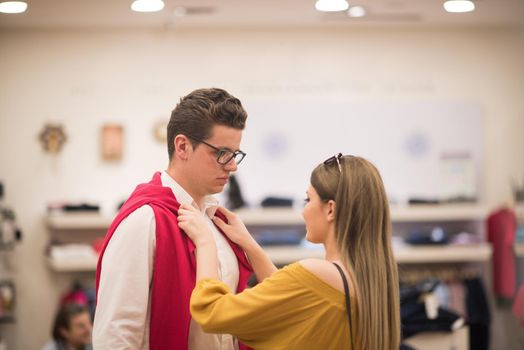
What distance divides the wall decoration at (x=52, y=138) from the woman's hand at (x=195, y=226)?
4.66 metres

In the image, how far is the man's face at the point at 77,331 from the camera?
5.16 meters

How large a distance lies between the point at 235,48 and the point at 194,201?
4574 millimetres

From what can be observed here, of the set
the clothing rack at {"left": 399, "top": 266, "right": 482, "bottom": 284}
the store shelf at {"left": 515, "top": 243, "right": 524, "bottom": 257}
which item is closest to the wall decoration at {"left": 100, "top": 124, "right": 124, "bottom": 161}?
the clothing rack at {"left": 399, "top": 266, "right": 482, "bottom": 284}

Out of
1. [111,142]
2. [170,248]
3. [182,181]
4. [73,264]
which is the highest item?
[111,142]

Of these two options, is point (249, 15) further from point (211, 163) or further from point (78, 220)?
point (211, 163)

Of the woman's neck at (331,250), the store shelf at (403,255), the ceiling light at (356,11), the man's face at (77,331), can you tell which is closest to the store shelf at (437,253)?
the store shelf at (403,255)

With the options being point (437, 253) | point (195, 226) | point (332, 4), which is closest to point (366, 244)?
point (195, 226)

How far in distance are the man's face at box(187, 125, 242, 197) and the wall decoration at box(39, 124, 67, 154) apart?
459cm

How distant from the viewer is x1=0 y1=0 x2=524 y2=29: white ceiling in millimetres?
5938

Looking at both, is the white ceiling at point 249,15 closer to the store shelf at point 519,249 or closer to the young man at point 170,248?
the store shelf at point 519,249

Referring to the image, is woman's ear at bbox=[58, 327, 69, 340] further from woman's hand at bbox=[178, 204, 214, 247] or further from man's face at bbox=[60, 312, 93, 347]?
woman's hand at bbox=[178, 204, 214, 247]

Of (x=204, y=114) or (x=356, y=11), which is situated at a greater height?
(x=356, y=11)

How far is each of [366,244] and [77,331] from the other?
11.4ft

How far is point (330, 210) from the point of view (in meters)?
2.23
